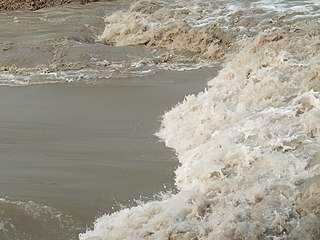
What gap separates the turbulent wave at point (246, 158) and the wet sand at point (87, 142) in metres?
0.27

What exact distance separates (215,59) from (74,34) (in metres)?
3.56

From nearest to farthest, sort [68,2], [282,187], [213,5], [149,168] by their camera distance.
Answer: [282,187] < [149,168] < [213,5] < [68,2]

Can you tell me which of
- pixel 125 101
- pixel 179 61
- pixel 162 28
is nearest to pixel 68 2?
pixel 162 28

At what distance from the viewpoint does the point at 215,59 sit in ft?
35.1

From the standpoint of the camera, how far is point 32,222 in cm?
495

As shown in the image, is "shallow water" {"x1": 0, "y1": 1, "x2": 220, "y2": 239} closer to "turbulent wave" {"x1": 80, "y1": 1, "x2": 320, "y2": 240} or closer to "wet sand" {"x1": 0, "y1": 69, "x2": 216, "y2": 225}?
"wet sand" {"x1": 0, "y1": 69, "x2": 216, "y2": 225}

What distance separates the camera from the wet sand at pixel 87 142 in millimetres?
5461

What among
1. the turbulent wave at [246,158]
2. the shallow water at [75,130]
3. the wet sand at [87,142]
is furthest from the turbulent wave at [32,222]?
the turbulent wave at [246,158]

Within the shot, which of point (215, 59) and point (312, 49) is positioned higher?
point (312, 49)

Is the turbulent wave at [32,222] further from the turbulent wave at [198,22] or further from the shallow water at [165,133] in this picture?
the turbulent wave at [198,22]

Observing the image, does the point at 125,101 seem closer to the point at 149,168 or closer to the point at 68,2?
the point at 149,168

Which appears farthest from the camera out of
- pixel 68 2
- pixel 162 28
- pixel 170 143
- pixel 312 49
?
pixel 68 2

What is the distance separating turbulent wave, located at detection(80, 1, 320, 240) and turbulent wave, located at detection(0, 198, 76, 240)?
297 millimetres

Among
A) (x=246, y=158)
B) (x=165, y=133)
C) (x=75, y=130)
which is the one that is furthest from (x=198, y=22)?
(x=246, y=158)
